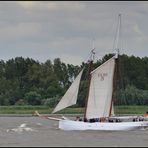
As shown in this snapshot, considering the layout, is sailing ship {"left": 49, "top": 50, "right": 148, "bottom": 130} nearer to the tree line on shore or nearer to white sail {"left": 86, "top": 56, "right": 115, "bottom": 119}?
white sail {"left": 86, "top": 56, "right": 115, "bottom": 119}

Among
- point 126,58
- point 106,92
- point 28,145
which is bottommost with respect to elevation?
point 28,145

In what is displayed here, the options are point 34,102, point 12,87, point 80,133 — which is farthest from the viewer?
point 12,87

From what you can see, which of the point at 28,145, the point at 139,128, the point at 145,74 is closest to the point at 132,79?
the point at 145,74

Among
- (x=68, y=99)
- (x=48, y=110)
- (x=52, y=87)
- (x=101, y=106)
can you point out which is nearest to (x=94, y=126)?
(x=101, y=106)

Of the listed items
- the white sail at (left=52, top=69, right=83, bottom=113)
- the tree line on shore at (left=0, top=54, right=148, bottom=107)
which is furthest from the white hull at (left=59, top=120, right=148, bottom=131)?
the tree line on shore at (left=0, top=54, right=148, bottom=107)

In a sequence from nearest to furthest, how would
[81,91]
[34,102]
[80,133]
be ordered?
[80,133] < [81,91] < [34,102]

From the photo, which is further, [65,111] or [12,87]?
[12,87]

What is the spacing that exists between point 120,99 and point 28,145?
325 feet

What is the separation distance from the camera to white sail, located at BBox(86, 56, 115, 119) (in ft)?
276

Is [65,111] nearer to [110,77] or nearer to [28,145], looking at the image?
[110,77]

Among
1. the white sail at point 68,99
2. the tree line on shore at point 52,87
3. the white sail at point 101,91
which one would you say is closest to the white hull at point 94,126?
the white sail at point 101,91

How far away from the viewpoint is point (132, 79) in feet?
624

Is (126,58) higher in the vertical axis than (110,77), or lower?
higher

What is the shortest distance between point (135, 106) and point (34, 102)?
30.1 metres
